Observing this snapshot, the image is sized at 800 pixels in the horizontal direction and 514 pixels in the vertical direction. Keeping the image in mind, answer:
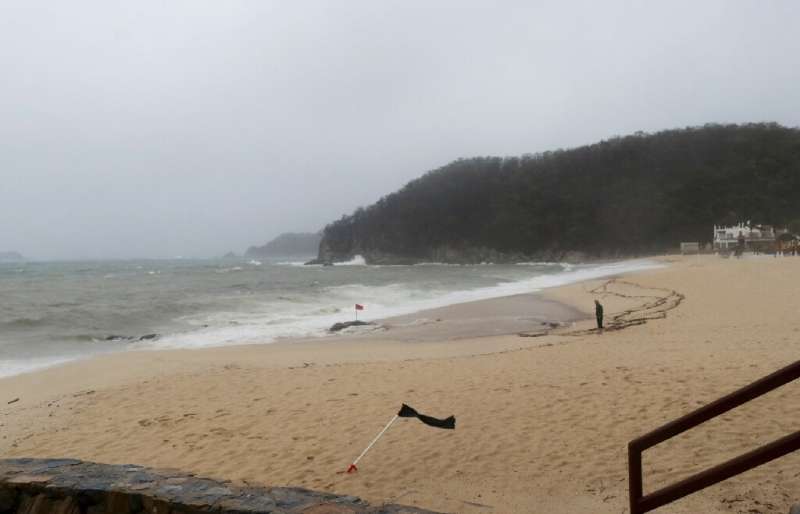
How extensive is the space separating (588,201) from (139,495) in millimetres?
105114

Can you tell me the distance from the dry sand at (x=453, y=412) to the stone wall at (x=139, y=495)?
1.45 m

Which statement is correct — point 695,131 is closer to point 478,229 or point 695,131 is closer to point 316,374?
point 478,229

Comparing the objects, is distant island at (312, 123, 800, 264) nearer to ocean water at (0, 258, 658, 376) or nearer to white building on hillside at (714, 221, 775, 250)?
white building on hillside at (714, 221, 775, 250)

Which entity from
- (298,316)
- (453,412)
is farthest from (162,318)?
(453,412)

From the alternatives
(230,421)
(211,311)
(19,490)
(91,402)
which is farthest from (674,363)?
(211,311)

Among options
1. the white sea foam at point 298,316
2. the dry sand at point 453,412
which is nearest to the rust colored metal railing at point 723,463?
the dry sand at point 453,412

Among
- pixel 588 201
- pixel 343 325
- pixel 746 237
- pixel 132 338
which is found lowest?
pixel 132 338

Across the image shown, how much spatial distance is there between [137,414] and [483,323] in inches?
436

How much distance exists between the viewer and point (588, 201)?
101 metres

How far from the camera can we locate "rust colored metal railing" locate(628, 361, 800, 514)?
7.25 feet

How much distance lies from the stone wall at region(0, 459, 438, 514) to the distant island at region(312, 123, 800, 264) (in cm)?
9208

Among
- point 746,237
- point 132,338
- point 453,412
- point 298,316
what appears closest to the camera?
point 453,412

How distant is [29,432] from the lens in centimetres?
715

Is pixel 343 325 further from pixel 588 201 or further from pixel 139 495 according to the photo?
pixel 588 201
